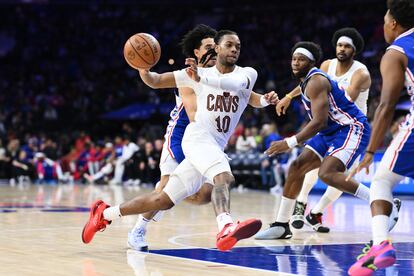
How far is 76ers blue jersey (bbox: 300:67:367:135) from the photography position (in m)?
8.47

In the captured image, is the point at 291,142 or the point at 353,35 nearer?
the point at 291,142

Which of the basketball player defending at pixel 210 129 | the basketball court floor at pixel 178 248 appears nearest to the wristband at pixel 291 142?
the basketball player defending at pixel 210 129

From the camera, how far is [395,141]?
5492 mm

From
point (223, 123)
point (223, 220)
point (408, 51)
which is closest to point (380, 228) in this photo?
point (408, 51)

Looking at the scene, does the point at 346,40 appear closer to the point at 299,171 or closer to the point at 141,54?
the point at 299,171

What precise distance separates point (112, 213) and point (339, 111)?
9.05ft

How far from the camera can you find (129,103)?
29.7 meters

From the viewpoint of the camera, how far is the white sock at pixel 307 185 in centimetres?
939

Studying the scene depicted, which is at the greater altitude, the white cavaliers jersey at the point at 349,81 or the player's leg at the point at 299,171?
the white cavaliers jersey at the point at 349,81

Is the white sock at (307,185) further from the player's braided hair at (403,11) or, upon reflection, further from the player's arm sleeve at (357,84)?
the player's braided hair at (403,11)

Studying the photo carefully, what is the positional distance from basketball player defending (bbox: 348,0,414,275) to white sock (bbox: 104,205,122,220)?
8.15 ft

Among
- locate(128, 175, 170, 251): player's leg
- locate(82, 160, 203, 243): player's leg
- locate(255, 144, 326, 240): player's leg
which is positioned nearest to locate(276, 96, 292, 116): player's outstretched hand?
A: locate(255, 144, 326, 240): player's leg

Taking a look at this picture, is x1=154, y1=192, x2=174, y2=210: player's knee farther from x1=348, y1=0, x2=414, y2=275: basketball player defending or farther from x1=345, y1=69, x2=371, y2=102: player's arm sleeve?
x1=345, y1=69, x2=371, y2=102: player's arm sleeve

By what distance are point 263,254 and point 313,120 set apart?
1.57 meters
